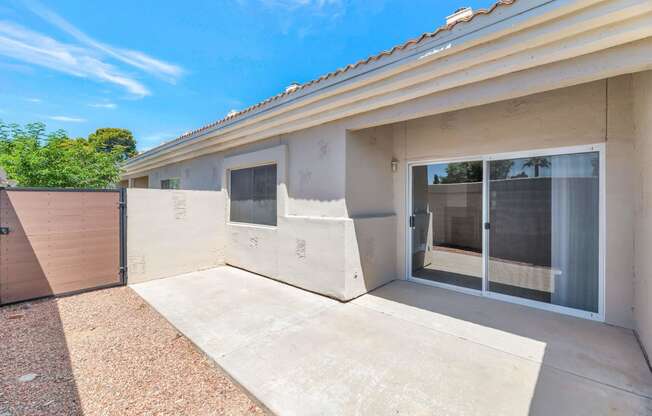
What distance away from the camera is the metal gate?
525 centimetres

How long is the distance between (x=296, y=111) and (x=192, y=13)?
4938mm

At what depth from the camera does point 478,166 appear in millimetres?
5473

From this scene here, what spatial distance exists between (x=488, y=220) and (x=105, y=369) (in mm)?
6699

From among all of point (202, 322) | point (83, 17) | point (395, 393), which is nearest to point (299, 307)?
point (202, 322)

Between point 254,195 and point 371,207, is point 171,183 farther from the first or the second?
point 371,207

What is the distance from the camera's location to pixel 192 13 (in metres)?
7.32

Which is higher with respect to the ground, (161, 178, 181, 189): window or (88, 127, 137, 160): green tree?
(88, 127, 137, 160): green tree

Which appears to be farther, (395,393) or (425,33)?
(425,33)

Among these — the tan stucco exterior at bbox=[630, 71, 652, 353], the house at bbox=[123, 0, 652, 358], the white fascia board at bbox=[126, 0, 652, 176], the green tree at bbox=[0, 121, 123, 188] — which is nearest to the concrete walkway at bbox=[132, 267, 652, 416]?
the tan stucco exterior at bbox=[630, 71, 652, 353]

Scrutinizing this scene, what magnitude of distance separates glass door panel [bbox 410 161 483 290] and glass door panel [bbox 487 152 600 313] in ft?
1.19

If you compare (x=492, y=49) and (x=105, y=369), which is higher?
(x=492, y=49)

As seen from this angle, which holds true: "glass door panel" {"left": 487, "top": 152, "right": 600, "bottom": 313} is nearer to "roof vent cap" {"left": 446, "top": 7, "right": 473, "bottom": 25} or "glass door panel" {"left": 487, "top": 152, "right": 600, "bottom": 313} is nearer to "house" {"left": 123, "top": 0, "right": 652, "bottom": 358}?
"house" {"left": 123, "top": 0, "right": 652, "bottom": 358}

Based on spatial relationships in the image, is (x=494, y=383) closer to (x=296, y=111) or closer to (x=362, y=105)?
(x=362, y=105)

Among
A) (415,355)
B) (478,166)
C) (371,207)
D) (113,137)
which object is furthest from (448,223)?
(113,137)
